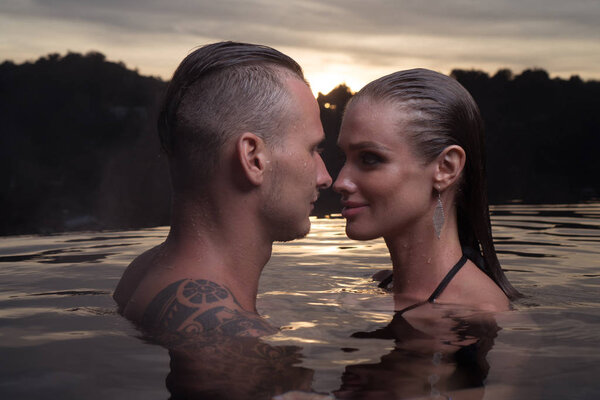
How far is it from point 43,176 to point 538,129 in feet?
82.9

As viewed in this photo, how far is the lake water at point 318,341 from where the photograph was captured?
10.6 ft

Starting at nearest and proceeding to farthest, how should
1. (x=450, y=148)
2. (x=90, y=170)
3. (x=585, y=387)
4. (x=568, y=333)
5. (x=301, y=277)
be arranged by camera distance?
(x=585, y=387)
(x=568, y=333)
(x=450, y=148)
(x=301, y=277)
(x=90, y=170)

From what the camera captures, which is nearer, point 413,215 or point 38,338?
point 38,338

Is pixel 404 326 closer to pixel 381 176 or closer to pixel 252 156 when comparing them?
pixel 381 176

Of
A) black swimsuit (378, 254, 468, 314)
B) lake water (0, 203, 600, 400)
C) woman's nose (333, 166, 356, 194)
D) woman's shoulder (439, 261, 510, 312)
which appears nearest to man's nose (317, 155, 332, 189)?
woman's nose (333, 166, 356, 194)

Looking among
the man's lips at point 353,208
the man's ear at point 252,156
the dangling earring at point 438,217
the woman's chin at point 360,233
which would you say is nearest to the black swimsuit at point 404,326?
the dangling earring at point 438,217

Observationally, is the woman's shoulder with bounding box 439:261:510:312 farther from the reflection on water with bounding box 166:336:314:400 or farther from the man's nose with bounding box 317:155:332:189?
the reflection on water with bounding box 166:336:314:400

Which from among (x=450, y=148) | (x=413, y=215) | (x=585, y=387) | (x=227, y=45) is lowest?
(x=585, y=387)

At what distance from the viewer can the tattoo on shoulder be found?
3410mm

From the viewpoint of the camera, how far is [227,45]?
393 centimetres

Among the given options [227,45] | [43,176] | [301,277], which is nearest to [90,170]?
[43,176]

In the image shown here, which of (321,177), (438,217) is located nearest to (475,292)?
(438,217)

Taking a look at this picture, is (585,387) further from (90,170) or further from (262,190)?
(90,170)

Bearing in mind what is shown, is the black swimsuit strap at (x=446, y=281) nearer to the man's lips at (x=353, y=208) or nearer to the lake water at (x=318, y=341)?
the lake water at (x=318, y=341)
